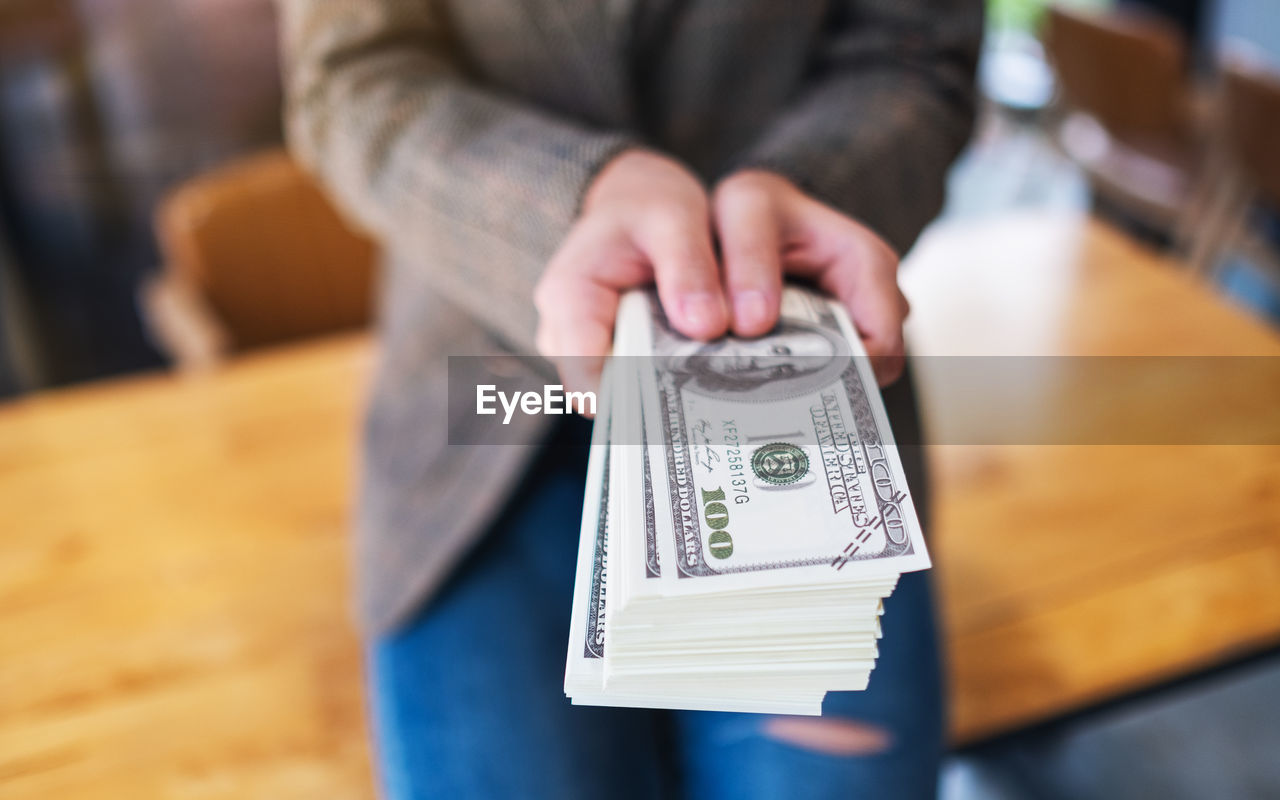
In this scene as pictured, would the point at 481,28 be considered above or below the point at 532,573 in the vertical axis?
above

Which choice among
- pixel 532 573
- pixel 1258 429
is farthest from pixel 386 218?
pixel 1258 429

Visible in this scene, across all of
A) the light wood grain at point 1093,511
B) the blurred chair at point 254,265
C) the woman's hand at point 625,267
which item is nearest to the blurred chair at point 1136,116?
the light wood grain at point 1093,511

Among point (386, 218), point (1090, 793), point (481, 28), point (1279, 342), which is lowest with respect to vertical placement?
point (1090, 793)

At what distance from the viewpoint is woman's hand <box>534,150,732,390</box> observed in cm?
38

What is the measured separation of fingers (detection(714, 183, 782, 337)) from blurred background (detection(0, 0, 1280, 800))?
381mm

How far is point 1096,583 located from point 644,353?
2.33 ft

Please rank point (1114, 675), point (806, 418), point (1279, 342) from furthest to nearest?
point (1279, 342), point (1114, 675), point (806, 418)

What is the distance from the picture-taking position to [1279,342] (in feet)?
3.30

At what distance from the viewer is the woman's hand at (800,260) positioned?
1.27ft

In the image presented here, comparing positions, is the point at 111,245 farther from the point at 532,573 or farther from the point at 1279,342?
the point at 1279,342

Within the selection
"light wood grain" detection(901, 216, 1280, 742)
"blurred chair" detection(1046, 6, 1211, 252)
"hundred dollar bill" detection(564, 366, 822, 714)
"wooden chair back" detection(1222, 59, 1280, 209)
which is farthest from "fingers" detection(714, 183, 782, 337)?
"blurred chair" detection(1046, 6, 1211, 252)

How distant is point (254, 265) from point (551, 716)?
3.72 ft

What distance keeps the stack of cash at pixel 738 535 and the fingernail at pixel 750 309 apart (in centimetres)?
3

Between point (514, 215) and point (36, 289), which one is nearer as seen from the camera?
point (514, 215)
